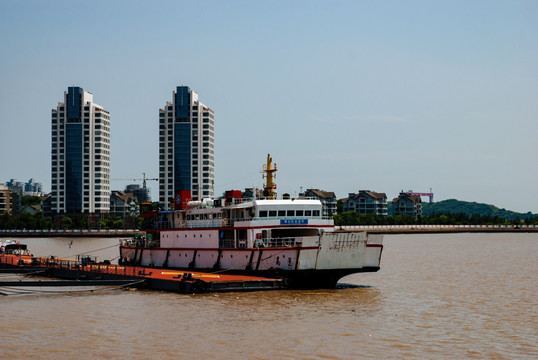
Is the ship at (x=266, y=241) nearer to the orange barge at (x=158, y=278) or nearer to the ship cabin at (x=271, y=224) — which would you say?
the ship cabin at (x=271, y=224)

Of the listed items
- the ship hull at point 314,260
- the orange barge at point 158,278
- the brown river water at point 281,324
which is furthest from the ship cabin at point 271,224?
the brown river water at point 281,324

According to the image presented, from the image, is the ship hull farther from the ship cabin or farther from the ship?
the ship cabin

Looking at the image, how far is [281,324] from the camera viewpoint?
108 ft

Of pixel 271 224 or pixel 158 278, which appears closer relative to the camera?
pixel 158 278

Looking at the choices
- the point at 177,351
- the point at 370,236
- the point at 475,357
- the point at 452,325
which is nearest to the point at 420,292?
the point at 370,236

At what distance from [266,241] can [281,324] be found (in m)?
14.6

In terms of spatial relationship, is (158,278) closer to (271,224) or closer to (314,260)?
(271,224)

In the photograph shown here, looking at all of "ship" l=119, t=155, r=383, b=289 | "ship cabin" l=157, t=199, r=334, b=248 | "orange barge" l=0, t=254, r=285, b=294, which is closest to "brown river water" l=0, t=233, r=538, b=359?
"orange barge" l=0, t=254, r=285, b=294

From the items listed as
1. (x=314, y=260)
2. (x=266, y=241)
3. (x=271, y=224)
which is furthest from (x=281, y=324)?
(x=271, y=224)

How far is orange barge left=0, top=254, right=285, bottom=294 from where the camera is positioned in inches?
1677

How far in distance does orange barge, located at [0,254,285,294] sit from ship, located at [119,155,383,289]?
1.48 metres

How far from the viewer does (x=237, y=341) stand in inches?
1148

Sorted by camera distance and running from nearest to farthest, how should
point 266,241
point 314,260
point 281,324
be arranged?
1. point 281,324
2. point 314,260
3. point 266,241

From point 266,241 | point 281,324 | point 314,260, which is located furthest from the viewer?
point 266,241
